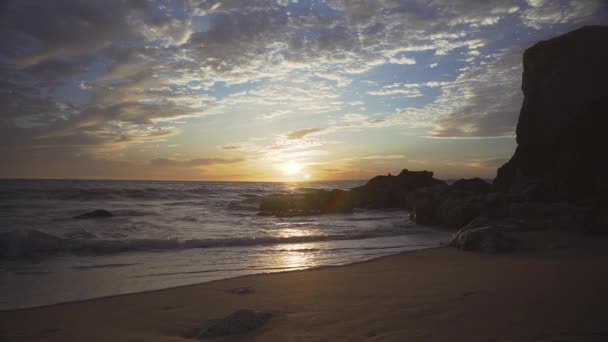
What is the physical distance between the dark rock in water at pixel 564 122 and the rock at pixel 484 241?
600 centimetres

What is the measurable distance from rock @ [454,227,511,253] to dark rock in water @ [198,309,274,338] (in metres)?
5.94

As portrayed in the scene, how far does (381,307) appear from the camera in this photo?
13.9ft

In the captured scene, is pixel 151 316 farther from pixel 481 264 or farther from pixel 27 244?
pixel 27 244

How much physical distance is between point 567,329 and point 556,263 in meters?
3.78

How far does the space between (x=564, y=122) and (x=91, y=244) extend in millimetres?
17617

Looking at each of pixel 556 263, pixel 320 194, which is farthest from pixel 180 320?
pixel 320 194

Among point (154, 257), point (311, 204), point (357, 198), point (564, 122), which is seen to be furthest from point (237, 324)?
point (357, 198)

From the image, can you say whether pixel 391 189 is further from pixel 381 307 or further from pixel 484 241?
pixel 381 307

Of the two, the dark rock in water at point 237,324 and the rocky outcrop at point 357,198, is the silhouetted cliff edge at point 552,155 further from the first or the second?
the rocky outcrop at point 357,198

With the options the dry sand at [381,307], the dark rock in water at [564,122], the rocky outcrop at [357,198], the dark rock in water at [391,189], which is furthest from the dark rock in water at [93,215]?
the dark rock in water at [564,122]

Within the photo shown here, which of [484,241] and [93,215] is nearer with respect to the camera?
[484,241]

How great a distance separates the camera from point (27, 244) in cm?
963

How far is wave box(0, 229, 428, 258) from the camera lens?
9289 mm

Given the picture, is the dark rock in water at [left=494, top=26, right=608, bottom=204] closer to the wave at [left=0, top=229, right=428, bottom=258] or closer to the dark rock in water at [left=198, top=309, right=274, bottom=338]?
the wave at [left=0, top=229, right=428, bottom=258]
